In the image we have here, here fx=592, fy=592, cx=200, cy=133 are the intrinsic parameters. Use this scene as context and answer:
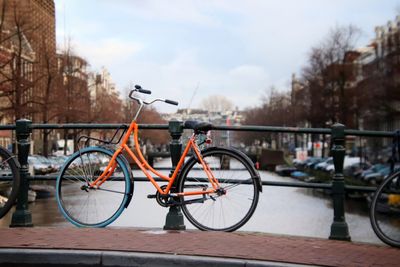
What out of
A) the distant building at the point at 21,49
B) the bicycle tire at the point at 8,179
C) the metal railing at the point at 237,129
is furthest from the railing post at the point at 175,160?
the distant building at the point at 21,49

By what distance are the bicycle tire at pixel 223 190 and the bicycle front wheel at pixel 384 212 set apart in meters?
1.07

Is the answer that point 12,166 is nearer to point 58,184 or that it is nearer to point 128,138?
point 58,184

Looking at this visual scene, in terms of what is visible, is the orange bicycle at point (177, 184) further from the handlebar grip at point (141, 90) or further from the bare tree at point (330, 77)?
the bare tree at point (330, 77)

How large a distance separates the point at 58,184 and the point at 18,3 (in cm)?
3347

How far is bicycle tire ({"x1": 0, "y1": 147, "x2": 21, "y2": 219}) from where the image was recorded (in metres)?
5.84

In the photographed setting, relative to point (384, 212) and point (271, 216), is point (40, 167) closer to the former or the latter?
point (384, 212)

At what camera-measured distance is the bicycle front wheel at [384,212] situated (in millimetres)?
5188

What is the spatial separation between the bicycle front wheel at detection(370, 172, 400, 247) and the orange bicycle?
105 centimetres

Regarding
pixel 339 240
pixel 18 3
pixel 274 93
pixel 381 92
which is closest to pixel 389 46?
pixel 381 92

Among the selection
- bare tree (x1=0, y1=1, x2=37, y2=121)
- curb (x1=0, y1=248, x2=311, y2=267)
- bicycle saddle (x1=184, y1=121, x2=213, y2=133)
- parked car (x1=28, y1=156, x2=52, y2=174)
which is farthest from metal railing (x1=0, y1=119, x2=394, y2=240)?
bare tree (x1=0, y1=1, x2=37, y2=121)

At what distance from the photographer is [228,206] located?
5434 millimetres

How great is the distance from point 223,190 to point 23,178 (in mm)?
2097

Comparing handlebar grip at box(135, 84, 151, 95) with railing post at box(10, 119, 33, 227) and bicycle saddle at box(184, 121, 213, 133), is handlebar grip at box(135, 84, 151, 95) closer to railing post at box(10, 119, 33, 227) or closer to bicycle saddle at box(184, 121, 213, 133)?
bicycle saddle at box(184, 121, 213, 133)

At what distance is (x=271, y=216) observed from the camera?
2072 centimetres
